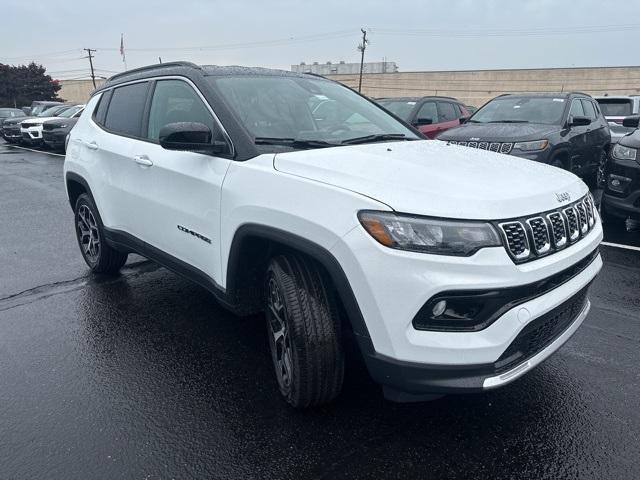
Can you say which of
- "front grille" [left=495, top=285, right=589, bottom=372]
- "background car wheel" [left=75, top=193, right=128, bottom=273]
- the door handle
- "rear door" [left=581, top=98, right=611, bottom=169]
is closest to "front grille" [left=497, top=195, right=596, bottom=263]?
"front grille" [left=495, top=285, right=589, bottom=372]

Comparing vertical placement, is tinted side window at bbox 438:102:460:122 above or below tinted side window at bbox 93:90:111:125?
below

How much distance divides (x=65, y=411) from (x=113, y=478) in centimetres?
69

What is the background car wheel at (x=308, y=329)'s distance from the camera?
8.09 feet

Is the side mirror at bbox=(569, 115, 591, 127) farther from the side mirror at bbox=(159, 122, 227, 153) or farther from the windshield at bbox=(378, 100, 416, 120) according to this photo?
the side mirror at bbox=(159, 122, 227, 153)

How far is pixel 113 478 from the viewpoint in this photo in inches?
91.7

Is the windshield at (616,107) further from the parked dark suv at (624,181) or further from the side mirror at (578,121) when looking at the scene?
the parked dark suv at (624,181)

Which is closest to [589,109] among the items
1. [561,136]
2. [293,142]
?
[561,136]

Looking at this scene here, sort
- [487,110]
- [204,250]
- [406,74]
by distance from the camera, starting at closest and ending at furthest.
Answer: [204,250]
[487,110]
[406,74]

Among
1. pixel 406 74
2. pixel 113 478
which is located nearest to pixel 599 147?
pixel 113 478

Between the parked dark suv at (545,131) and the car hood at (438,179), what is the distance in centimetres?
443

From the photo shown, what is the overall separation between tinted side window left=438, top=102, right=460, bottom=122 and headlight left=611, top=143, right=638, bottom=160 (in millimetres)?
5751

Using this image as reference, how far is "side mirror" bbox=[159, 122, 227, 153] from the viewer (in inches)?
113

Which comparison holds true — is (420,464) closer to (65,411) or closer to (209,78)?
(65,411)

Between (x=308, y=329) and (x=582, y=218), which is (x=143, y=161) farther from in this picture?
(x=582, y=218)
